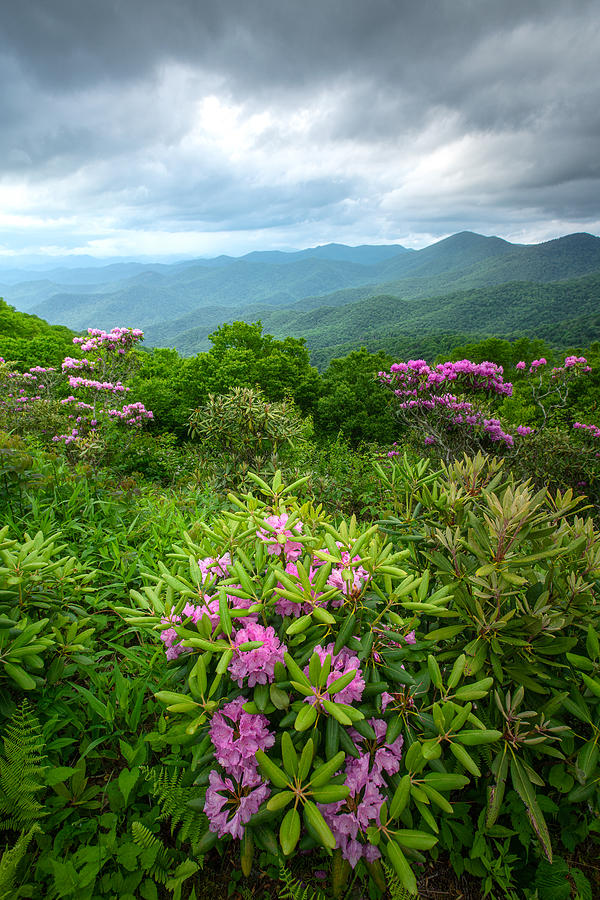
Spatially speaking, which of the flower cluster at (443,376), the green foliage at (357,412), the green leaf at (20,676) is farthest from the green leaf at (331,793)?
the green foliage at (357,412)

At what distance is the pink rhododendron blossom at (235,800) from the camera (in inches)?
44.6

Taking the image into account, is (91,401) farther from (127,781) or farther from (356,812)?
(356,812)

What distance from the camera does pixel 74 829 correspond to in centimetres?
141

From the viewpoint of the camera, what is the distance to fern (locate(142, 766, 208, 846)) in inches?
53.9

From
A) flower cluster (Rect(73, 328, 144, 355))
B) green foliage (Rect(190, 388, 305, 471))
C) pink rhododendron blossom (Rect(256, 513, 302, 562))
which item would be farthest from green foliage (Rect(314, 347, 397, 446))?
pink rhododendron blossom (Rect(256, 513, 302, 562))

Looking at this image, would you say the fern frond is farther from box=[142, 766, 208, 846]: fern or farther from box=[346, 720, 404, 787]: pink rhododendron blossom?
box=[346, 720, 404, 787]: pink rhododendron blossom

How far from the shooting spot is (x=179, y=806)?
4.65 feet

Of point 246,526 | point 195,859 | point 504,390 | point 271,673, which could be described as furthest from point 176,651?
point 504,390

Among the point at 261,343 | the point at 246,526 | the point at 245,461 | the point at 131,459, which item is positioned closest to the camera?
the point at 246,526

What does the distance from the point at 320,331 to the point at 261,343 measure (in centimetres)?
9129

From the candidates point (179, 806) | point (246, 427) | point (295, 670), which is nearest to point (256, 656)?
point (295, 670)

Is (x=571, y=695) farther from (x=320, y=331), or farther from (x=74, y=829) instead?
(x=320, y=331)

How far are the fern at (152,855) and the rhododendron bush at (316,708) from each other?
10.4 inches

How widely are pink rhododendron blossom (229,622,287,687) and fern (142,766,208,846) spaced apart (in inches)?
21.8
